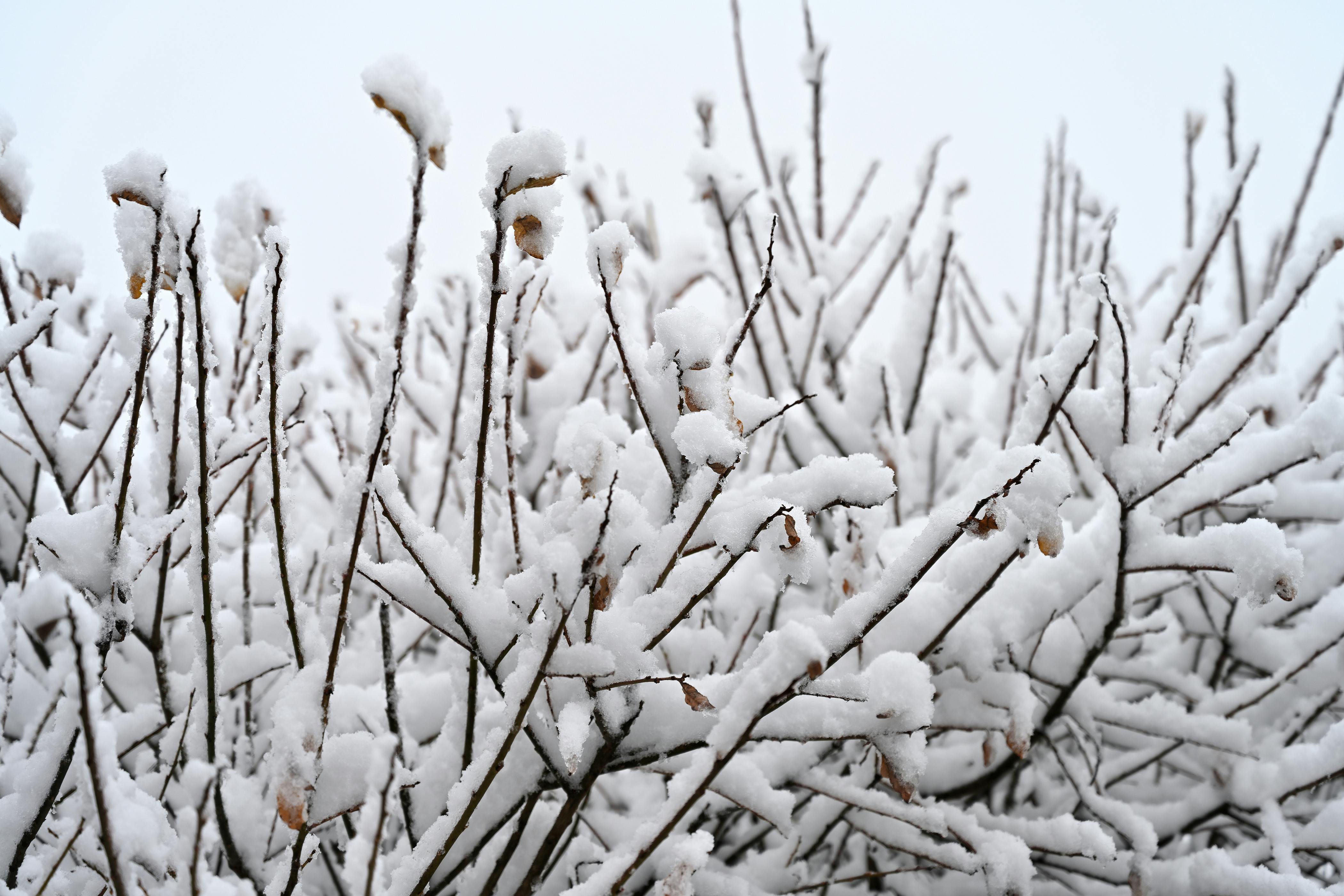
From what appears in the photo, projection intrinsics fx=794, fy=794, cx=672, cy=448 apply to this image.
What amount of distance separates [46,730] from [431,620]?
2.70 ft

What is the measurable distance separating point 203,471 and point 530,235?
1.14ft

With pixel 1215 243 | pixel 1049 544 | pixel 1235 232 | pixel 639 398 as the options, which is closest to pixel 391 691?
pixel 639 398

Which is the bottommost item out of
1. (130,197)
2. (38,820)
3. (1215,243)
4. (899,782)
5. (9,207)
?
(38,820)

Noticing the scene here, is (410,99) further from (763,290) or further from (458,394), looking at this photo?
(458,394)

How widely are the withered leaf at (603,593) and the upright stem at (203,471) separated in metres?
0.33

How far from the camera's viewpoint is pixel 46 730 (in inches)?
45.4

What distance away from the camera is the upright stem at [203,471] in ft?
2.17

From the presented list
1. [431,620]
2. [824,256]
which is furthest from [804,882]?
[824,256]

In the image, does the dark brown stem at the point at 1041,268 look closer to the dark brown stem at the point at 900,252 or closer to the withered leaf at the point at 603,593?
the dark brown stem at the point at 900,252

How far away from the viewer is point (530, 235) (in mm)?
670

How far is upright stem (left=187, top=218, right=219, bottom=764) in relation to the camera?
660 mm

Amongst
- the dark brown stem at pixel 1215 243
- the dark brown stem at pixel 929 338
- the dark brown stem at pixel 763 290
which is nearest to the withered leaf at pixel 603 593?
the dark brown stem at pixel 763 290

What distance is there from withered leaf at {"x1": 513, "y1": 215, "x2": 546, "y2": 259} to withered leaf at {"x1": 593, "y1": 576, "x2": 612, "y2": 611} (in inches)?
11.2

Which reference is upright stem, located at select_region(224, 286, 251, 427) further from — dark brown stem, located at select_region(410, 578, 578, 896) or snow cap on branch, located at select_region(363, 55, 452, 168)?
dark brown stem, located at select_region(410, 578, 578, 896)
